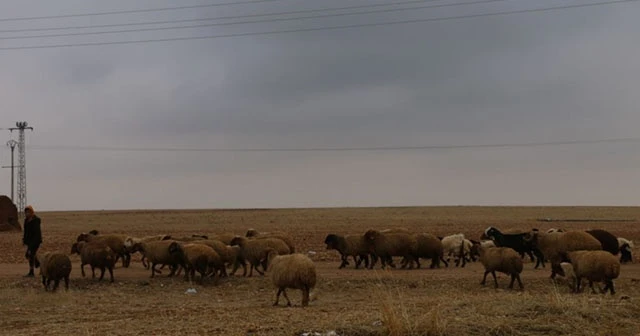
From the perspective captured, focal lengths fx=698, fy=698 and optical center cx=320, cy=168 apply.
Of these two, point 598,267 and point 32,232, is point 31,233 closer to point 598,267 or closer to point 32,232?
point 32,232

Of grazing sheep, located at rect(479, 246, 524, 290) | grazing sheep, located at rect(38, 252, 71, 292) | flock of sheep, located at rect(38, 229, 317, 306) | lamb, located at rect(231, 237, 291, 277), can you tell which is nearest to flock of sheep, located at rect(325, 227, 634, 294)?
grazing sheep, located at rect(479, 246, 524, 290)

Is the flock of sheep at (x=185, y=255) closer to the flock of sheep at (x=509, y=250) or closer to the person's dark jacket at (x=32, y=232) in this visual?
the person's dark jacket at (x=32, y=232)

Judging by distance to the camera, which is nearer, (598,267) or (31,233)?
(598,267)

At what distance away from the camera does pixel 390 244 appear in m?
25.0

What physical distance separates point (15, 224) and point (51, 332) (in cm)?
4012

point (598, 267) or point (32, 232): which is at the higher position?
point (32, 232)

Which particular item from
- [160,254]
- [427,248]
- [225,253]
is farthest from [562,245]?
[160,254]

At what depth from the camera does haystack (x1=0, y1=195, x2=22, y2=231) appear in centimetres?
4725

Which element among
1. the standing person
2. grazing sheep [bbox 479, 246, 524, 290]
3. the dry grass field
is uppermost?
the standing person

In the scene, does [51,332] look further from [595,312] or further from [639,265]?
[639,265]

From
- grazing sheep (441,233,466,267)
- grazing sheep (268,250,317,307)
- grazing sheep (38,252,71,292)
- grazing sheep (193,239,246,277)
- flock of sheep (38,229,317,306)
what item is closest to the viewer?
grazing sheep (268,250,317,307)

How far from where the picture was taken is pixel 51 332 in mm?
11625

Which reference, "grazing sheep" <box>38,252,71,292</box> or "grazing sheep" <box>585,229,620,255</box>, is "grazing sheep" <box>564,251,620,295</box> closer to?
"grazing sheep" <box>585,229,620,255</box>

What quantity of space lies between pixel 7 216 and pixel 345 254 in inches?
1223
